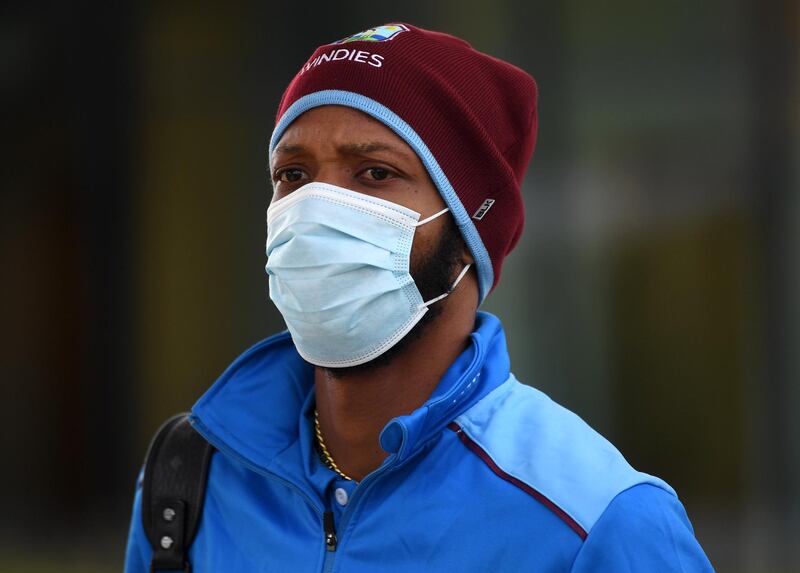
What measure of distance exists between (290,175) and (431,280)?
40cm

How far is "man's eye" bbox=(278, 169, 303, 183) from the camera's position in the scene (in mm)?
2416

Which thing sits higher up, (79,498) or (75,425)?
(75,425)

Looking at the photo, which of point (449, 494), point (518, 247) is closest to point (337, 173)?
point (449, 494)

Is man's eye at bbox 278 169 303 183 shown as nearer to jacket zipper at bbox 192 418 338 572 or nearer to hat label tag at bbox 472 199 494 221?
hat label tag at bbox 472 199 494 221

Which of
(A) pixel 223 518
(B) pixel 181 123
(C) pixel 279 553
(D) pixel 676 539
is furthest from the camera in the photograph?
(B) pixel 181 123

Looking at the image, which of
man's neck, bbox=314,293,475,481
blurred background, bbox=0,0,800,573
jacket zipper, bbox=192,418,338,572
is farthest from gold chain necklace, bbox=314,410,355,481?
blurred background, bbox=0,0,800,573

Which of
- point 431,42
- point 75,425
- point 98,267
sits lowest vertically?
point 75,425

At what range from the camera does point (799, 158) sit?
591 centimetres

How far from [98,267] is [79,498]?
4.66ft

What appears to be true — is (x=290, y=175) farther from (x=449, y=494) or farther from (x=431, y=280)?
(x=449, y=494)

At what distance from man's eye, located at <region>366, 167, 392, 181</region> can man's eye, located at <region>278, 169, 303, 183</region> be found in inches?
7.0

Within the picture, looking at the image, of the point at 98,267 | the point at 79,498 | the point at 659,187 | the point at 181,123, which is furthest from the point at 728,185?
the point at 79,498

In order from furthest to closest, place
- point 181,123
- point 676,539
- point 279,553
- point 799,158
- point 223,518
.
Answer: point 181,123
point 799,158
point 223,518
point 279,553
point 676,539

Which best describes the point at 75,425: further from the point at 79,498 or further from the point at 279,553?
the point at 279,553
